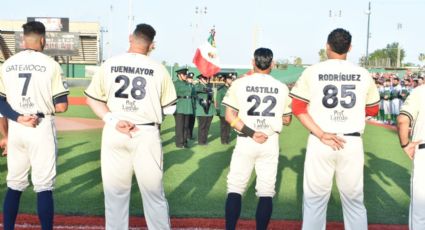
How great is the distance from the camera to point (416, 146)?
4.39 metres

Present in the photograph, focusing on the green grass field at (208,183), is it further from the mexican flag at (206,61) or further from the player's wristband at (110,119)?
the mexican flag at (206,61)

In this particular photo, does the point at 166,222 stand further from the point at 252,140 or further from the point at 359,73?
the point at 359,73

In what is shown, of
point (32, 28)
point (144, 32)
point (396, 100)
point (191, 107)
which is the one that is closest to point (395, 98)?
point (396, 100)

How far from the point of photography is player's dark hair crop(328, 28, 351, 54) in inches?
181

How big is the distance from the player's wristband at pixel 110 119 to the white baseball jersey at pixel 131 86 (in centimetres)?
5

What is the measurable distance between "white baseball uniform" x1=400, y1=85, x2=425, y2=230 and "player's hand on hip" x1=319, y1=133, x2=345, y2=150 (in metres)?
0.60

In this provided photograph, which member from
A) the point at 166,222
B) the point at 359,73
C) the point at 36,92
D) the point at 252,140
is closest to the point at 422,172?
the point at 359,73

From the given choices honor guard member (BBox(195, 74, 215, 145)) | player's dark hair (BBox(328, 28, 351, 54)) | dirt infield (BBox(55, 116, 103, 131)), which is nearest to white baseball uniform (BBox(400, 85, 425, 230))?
player's dark hair (BBox(328, 28, 351, 54))

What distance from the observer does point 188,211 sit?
6.83 m

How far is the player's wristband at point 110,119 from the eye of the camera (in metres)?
4.57

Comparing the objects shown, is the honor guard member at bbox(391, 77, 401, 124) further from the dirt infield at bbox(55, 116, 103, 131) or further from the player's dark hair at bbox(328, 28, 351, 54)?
the player's dark hair at bbox(328, 28, 351, 54)

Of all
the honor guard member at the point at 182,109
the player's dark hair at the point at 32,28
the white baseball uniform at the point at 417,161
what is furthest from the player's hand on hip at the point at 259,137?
the honor guard member at the point at 182,109

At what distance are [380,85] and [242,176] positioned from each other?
19876 millimetres

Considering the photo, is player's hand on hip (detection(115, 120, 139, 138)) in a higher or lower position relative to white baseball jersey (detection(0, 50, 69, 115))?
lower
